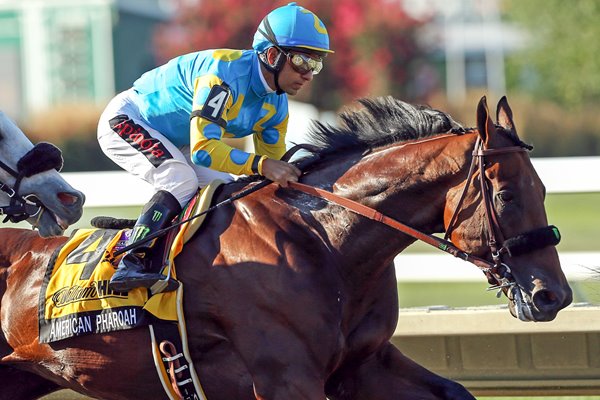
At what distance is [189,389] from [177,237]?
1.87 ft

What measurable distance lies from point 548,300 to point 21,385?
7.72 feet

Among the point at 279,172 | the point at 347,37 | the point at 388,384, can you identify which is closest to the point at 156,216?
the point at 279,172

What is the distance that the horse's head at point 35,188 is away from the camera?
16.0ft

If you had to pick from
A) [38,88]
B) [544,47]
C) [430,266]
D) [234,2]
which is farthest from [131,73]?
[430,266]

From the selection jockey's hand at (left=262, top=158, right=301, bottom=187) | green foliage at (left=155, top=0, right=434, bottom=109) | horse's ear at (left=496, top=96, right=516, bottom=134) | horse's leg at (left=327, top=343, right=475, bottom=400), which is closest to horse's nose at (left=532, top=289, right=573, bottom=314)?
horse's ear at (left=496, top=96, right=516, bottom=134)

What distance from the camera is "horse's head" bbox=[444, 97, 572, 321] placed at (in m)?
4.28

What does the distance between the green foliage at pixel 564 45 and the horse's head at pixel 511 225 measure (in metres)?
23.1

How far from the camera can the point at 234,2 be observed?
33000 mm

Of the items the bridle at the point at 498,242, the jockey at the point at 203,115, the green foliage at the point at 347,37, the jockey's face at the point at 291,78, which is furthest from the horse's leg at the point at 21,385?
the green foliage at the point at 347,37

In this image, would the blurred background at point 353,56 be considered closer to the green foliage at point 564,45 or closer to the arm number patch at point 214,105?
the green foliage at point 564,45

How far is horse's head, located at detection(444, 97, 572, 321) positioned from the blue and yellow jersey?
0.84 meters

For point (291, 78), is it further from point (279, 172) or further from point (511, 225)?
point (511, 225)

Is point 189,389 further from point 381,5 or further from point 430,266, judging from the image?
point 381,5

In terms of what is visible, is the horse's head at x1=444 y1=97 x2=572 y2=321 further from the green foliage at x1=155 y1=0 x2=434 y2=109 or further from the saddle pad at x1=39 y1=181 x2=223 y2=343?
the green foliage at x1=155 y1=0 x2=434 y2=109
